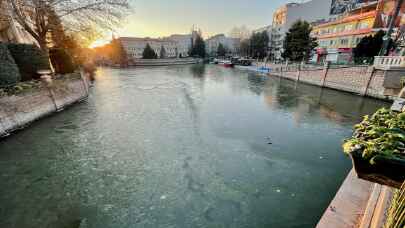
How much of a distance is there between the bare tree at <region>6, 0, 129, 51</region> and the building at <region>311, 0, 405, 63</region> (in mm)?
20751

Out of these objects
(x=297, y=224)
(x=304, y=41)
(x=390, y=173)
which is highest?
(x=304, y=41)

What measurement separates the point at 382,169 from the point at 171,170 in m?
3.82

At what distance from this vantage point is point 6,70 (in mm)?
6871

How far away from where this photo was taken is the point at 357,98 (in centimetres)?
1214

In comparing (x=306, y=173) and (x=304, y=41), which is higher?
(x=304, y=41)

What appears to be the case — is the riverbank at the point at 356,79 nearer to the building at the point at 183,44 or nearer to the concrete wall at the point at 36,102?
the concrete wall at the point at 36,102

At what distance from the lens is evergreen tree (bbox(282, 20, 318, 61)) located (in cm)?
2201

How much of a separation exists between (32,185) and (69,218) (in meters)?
1.54

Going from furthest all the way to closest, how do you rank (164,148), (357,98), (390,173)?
(357,98) → (164,148) → (390,173)

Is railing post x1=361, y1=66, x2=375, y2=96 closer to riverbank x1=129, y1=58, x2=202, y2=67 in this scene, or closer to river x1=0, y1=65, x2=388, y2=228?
river x1=0, y1=65, x2=388, y2=228

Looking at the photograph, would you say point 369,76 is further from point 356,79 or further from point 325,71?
point 325,71

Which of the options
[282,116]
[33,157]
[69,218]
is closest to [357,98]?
[282,116]

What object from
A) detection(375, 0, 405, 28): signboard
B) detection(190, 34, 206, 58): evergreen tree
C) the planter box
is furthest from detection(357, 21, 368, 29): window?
detection(190, 34, 206, 58): evergreen tree

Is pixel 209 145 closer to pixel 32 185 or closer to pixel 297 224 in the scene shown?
pixel 297 224
